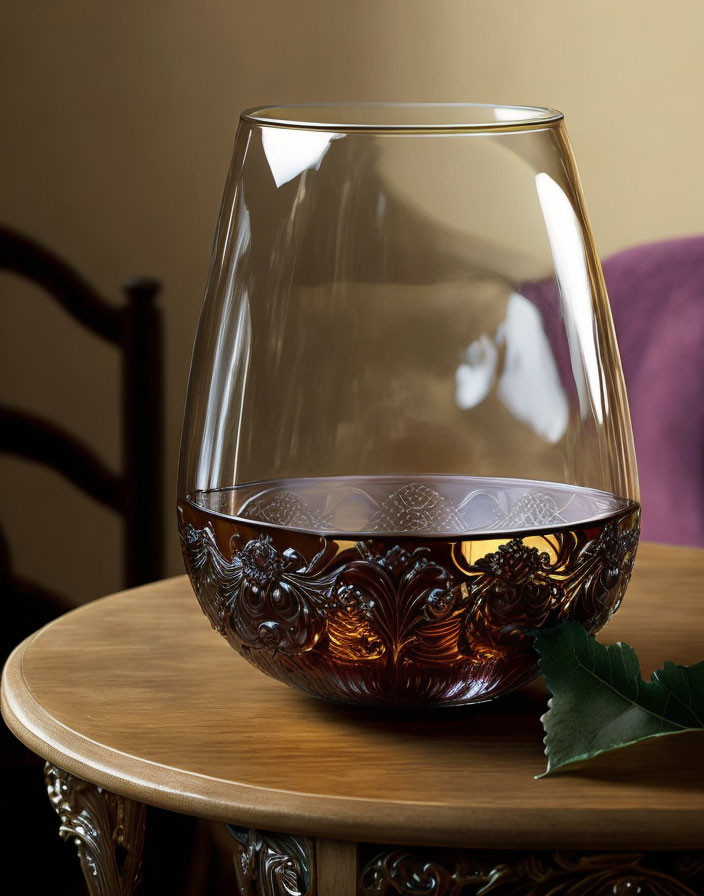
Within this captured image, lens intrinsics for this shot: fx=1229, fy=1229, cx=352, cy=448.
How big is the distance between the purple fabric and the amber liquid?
737 millimetres

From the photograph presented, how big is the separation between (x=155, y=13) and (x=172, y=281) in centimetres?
39

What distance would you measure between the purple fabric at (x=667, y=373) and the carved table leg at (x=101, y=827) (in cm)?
79

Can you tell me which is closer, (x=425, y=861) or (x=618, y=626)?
(x=425, y=861)

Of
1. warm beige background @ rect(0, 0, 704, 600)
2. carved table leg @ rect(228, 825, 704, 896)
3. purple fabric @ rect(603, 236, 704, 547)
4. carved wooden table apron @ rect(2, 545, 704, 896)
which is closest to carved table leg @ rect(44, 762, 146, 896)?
carved wooden table apron @ rect(2, 545, 704, 896)

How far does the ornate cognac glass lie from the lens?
46 cm

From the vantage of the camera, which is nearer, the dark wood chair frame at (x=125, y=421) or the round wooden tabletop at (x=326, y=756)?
the round wooden tabletop at (x=326, y=756)

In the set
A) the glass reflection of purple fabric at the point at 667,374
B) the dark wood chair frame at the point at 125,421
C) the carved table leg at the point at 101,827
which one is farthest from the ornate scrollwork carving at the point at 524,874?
the dark wood chair frame at the point at 125,421

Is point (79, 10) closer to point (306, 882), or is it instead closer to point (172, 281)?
point (172, 281)

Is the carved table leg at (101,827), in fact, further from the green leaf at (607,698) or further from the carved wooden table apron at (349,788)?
the green leaf at (607,698)

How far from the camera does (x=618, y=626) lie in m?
0.62

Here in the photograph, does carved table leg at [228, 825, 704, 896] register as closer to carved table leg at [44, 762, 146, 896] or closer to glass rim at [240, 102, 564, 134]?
carved table leg at [44, 762, 146, 896]

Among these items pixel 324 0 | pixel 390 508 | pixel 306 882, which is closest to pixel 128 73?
pixel 324 0

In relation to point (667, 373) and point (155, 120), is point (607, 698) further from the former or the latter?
point (155, 120)

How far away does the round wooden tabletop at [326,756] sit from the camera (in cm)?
40
